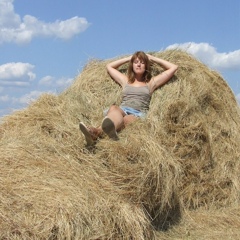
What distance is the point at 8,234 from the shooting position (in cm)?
436

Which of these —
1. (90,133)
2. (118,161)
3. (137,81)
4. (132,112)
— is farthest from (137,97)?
(118,161)

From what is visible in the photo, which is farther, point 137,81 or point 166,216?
point 137,81

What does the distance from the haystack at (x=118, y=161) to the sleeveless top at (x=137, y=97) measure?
0.45 ft

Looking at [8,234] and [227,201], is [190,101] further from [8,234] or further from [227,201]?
[8,234]

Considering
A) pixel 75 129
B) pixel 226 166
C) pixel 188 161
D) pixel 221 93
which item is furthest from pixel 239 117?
pixel 75 129

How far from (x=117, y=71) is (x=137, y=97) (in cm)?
72

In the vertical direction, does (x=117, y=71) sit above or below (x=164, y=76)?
above

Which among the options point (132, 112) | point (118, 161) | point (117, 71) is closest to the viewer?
point (118, 161)

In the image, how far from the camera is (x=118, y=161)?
5.65m

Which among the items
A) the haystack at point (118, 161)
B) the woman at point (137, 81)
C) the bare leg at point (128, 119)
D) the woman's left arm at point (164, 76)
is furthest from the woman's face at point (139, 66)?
the bare leg at point (128, 119)

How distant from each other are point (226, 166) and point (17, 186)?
345cm

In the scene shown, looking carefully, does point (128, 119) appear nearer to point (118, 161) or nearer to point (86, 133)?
point (86, 133)

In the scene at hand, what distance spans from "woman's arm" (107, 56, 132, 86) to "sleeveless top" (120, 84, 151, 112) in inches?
9.4

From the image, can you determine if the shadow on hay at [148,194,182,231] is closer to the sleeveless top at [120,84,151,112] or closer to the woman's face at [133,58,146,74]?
the sleeveless top at [120,84,151,112]
